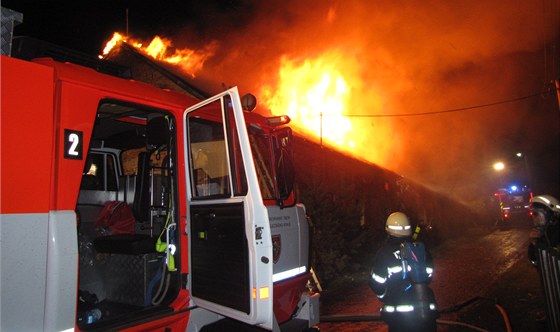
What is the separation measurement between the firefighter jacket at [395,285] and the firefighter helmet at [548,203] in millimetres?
2685

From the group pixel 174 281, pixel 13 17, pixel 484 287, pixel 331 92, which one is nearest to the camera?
pixel 13 17

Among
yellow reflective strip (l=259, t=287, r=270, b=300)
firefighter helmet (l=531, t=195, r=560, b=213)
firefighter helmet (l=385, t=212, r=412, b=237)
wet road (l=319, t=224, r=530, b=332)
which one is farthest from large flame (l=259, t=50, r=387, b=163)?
yellow reflective strip (l=259, t=287, r=270, b=300)

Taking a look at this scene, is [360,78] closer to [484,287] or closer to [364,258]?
[364,258]

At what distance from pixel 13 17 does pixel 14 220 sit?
1.33 meters

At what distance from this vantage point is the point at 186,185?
3.03 metres

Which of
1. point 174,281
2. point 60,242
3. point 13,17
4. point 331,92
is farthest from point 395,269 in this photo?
point 331,92

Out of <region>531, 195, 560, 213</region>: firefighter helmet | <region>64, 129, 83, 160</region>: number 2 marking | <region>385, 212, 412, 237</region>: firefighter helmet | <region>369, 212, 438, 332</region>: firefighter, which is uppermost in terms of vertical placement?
<region>64, 129, 83, 160</region>: number 2 marking

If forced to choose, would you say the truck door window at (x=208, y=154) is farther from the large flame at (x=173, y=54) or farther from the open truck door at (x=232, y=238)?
the large flame at (x=173, y=54)

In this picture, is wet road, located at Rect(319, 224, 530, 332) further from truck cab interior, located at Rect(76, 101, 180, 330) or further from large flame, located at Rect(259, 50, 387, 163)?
large flame, located at Rect(259, 50, 387, 163)

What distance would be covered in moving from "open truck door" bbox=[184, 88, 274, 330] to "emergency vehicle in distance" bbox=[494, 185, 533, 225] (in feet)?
64.2

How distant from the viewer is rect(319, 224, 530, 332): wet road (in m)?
6.18

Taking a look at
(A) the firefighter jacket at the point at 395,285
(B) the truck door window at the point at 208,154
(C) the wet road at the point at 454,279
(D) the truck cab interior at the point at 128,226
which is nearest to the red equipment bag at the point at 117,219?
(D) the truck cab interior at the point at 128,226

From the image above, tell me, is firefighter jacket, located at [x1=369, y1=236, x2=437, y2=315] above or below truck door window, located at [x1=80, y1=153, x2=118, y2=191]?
Result: below

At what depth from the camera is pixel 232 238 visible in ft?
8.70
